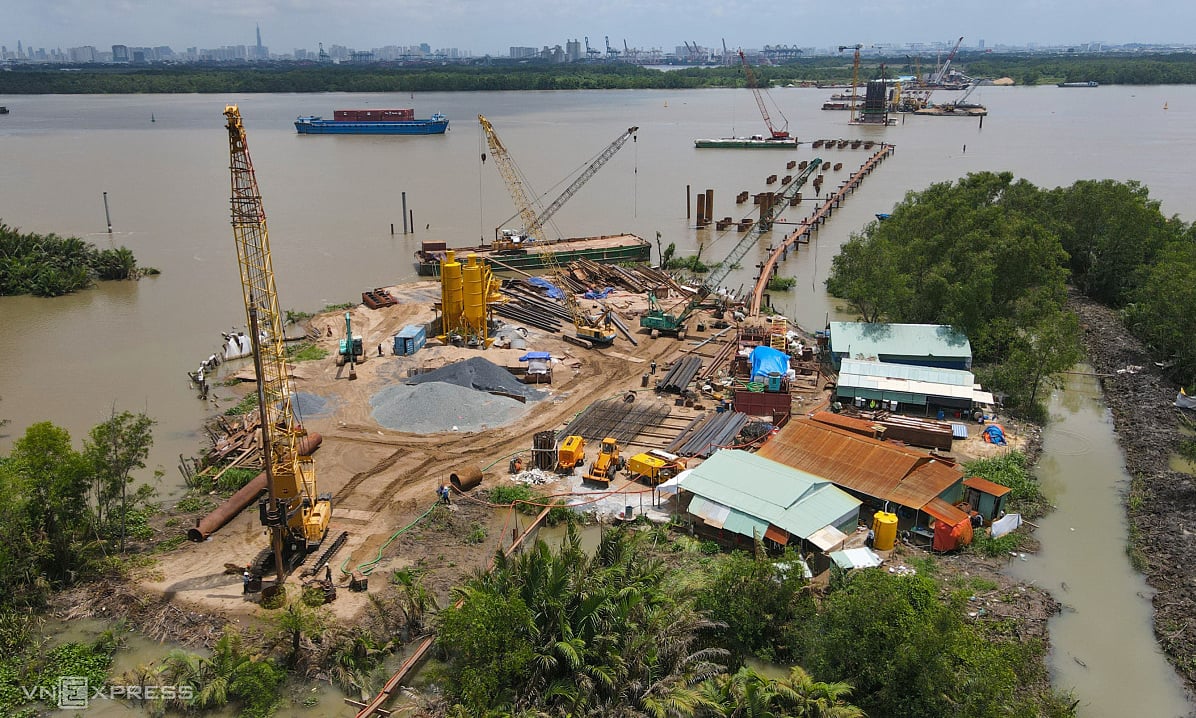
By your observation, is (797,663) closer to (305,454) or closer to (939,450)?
(939,450)

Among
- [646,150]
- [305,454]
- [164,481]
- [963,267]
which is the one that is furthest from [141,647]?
[646,150]

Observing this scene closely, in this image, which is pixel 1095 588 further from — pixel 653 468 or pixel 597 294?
pixel 597 294

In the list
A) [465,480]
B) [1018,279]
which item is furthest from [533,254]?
[465,480]

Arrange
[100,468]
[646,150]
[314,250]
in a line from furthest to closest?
[646,150] → [314,250] → [100,468]

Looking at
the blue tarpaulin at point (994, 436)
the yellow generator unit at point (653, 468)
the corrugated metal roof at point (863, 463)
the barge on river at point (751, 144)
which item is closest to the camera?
the corrugated metal roof at point (863, 463)

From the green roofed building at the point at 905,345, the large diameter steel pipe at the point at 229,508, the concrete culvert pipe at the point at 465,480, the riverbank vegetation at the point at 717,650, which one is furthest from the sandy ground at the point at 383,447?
the green roofed building at the point at 905,345

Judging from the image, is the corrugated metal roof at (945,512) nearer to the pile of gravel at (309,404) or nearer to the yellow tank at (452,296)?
the pile of gravel at (309,404)

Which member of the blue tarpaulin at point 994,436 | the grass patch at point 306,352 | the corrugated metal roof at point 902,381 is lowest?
the blue tarpaulin at point 994,436

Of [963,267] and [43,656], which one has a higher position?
[963,267]
